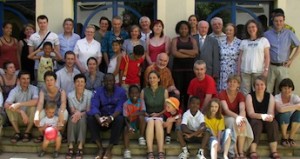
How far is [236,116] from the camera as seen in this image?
6.72 metres

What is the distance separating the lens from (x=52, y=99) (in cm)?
Answer: 709

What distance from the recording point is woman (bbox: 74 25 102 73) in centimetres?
767

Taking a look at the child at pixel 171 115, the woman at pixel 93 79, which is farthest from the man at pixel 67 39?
Answer: the child at pixel 171 115

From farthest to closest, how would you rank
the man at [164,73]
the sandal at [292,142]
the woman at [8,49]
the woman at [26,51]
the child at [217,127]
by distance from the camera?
the woman at [26,51] < the woman at [8,49] < the man at [164,73] < the sandal at [292,142] < the child at [217,127]

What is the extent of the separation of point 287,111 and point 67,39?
12.9 ft

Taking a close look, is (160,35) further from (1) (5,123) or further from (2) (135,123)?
(1) (5,123)

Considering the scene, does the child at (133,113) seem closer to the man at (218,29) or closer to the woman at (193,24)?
the woman at (193,24)

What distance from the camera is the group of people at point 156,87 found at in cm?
671

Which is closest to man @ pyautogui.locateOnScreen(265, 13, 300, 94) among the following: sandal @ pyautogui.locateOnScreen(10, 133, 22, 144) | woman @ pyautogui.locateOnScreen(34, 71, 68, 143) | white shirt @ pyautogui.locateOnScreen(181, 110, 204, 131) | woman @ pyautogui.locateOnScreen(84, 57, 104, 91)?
white shirt @ pyautogui.locateOnScreen(181, 110, 204, 131)

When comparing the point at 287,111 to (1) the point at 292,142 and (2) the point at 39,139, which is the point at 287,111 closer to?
(1) the point at 292,142

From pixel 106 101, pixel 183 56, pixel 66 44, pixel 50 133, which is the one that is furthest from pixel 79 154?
pixel 183 56

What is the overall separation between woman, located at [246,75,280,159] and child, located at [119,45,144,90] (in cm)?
180

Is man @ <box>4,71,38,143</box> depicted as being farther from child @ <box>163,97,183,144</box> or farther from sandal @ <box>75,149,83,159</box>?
A: child @ <box>163,97,183,144</box>

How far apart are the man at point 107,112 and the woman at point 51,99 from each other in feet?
1.34
